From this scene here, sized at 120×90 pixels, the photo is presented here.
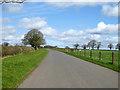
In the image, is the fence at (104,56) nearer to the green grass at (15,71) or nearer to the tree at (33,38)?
the green grass at (15,71)

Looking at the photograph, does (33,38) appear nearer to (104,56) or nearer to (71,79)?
(104,56)

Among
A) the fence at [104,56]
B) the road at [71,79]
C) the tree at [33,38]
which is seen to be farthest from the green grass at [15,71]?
the tree at [33,38]

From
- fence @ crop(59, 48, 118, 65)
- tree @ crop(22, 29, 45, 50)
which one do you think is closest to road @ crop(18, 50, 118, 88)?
fence @ crop(59, 48, 118, 65)

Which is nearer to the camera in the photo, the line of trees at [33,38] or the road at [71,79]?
the road at [71,79]

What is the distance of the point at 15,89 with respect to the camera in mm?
6621

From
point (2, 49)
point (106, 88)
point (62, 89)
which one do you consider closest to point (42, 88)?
point (62, 89)

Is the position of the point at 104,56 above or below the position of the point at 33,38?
below

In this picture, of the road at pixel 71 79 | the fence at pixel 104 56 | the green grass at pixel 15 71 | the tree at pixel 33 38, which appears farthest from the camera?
the tree at pixel 33 38

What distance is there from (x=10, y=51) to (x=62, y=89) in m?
24.3

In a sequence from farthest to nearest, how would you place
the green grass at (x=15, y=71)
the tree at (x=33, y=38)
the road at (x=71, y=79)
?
the tree at (x=33, y=38) < the green grass at (x=15, y=71) < the road at (x=71, y=79)

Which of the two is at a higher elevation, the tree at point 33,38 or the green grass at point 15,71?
the tree at point 33,38

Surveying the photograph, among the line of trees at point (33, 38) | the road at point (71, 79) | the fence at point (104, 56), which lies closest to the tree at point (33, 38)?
the line of trees at point (33, 38)

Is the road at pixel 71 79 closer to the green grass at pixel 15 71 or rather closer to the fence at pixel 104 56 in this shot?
the green grass at pixel 15 71

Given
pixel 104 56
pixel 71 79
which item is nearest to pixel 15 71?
pixel 71 79
